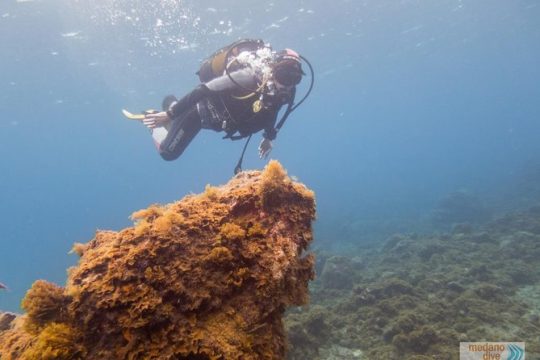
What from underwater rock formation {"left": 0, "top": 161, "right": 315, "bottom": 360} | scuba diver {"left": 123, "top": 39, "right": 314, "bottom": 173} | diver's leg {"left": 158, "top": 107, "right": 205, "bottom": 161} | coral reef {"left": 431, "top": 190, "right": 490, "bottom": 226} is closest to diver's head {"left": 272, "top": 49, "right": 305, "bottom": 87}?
scuba diver {"left": 123, "top": 39, "right": 314, "bottom": 173}

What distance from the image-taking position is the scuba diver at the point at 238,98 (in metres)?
5.97

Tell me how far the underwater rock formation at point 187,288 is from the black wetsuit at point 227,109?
350 cm

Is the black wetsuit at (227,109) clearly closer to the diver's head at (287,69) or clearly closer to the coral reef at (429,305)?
the diver's head at (287,69)

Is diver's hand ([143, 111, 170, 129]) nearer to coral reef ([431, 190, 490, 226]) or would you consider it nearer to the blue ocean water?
the blue ocean water

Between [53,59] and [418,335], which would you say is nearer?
[418,335]

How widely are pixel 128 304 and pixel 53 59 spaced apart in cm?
3015

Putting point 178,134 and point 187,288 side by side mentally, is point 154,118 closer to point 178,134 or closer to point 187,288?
point 178,134

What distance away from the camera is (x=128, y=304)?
2410 mm

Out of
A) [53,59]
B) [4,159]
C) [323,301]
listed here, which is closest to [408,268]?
[323,301]

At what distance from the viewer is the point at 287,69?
5863 millimetres

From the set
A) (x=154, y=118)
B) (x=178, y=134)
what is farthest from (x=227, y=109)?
(x=178, y=134)

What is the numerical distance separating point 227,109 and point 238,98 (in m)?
0.70

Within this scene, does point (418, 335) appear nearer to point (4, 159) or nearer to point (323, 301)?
point (323, 301)

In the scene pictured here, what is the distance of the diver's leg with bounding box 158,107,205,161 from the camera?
7.74m
